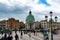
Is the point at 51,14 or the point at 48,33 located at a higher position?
the point at 51,14

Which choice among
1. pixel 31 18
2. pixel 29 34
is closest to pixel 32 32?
pixel 29 34

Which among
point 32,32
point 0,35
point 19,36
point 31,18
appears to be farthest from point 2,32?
point 31,18

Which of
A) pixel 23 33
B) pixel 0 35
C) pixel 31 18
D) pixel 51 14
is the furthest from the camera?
pixel 31 18

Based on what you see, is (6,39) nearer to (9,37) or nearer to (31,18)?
(9,37)

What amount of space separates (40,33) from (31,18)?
113 ft

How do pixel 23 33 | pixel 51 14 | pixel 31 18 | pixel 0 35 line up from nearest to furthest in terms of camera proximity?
1. pixel 51 14
2. pixel 0 35
3. pixel 23 33
4. pixel 31 18

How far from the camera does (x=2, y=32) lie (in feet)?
81.9

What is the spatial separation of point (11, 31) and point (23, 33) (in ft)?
4.45

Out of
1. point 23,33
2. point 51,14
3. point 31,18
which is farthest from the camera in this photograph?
point 31,18

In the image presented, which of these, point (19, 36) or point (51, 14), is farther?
point (19, 36)

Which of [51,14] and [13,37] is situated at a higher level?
[51,14]

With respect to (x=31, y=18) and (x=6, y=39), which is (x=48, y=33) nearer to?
(x=6, y=39)

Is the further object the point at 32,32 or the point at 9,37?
the point at 32,32

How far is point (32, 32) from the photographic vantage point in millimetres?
27688
